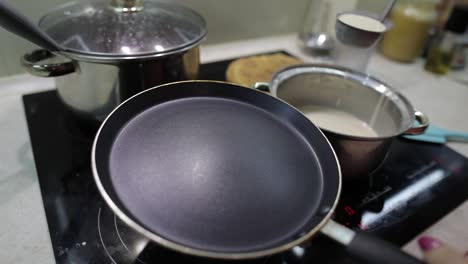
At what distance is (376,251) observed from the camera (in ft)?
1.05

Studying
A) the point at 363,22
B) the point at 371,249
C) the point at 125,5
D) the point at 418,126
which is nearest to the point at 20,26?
the point at 125,5

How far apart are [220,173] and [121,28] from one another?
0.92 feet

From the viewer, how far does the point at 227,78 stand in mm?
763

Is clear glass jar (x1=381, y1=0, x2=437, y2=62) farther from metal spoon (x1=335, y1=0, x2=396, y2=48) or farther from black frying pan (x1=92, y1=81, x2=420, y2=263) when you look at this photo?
black frying pan (x1=92, y1=81, x2=420, y2=263)

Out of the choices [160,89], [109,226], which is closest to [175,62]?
[160,89]

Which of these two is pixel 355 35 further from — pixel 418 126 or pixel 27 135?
pixel 27 135

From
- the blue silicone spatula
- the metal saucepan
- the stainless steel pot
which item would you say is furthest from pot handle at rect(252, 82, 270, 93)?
the blue silicone spatula

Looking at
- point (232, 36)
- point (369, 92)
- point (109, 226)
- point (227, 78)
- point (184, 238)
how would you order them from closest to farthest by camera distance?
point (184, 238), point (109, 226), point (369, 92), point (227, 78), point (232, 36)

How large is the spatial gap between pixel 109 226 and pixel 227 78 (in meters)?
0.43

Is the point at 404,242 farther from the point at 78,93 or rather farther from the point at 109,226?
the point at 78,93

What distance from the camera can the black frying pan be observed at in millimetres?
335

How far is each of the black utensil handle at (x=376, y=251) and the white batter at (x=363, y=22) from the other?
0.54m

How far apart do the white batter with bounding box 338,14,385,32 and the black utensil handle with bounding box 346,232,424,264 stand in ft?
1.78

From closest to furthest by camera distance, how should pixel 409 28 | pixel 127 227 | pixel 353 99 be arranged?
pixel 127 227 < pixel 353 99 < pixel 409 28
